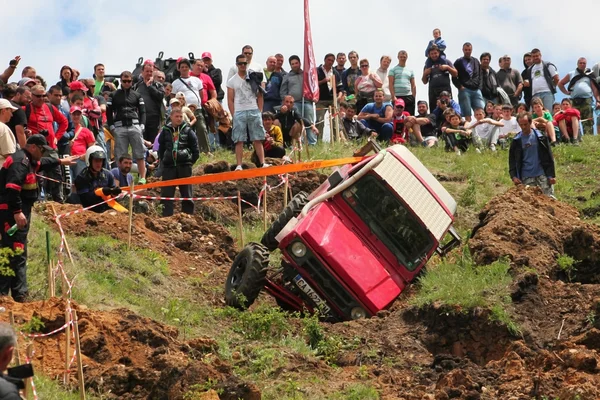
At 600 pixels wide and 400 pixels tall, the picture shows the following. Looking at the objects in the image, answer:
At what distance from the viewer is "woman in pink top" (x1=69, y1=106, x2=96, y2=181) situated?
21.6 meters

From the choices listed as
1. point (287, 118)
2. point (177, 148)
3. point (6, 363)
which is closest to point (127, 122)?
point (177, 148)

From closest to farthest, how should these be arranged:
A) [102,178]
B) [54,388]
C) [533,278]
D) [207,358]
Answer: [54,388] < [207,358] < [533,278] < [102,178]

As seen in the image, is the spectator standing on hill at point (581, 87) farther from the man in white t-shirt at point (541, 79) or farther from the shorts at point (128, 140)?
the shorts at point (128, 140)

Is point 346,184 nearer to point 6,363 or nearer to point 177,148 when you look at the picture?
point 177,148

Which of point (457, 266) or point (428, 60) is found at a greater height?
point (428, 60)

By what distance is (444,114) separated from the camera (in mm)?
28031

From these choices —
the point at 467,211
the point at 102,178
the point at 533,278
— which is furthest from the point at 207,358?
the point at 467,211

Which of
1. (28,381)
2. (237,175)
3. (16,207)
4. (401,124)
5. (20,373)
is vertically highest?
(16,207)

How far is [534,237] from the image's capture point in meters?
20.1

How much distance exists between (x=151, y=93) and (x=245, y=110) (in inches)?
80.6

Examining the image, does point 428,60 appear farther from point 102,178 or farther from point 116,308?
point 116,308

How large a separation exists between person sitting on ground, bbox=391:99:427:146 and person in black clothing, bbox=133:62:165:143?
5.45m

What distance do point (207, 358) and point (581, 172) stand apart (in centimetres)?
1621

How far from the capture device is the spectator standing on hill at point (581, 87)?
30078 millimetres
